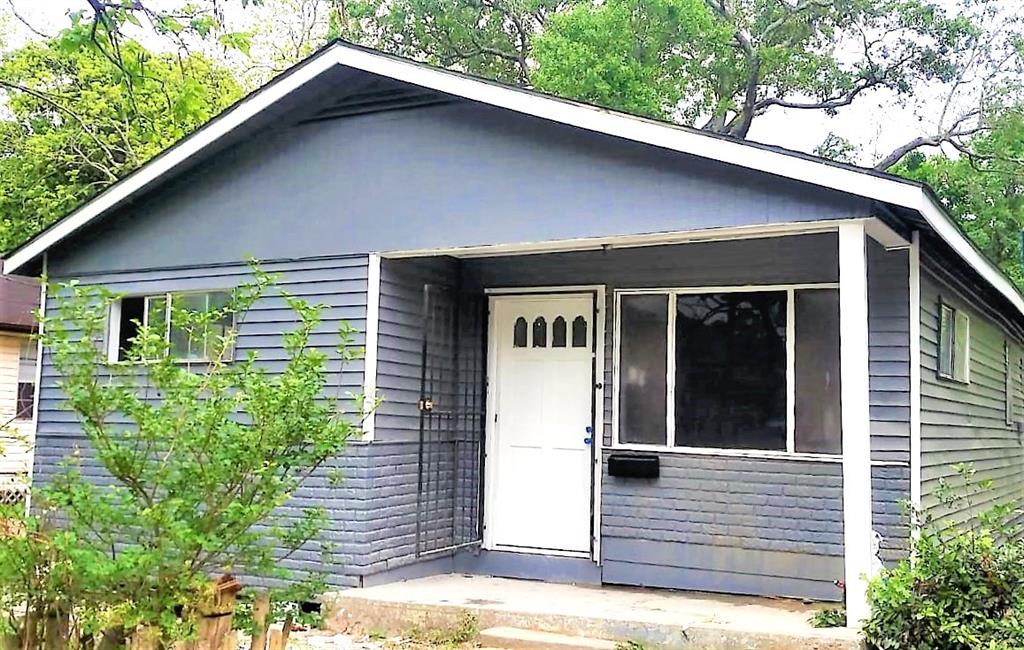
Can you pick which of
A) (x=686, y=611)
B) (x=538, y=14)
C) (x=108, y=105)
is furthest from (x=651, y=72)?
(x=686, y=611)

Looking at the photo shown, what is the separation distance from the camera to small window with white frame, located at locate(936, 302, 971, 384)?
7625 mm

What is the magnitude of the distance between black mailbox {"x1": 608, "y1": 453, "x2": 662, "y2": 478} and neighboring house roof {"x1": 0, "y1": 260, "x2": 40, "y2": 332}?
370 inches

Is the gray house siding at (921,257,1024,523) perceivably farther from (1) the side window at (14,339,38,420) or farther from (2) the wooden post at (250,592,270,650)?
(1) the side window at (14,339,38,420)

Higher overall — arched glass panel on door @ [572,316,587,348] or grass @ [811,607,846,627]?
arched glass panel on door @ [572,316,587,348]

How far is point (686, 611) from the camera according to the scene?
22.4ft

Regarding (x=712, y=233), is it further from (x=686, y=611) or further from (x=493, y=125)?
(x=686, y=611)

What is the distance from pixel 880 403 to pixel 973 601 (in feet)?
5.70

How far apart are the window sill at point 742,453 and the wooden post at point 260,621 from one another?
4146mm

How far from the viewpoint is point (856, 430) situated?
19.8 feet

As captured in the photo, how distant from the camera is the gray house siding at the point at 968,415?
7227 mm

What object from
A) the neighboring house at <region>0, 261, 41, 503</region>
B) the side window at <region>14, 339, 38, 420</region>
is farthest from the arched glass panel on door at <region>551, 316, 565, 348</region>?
the side window at <region>14, 339, 38, 420</region>

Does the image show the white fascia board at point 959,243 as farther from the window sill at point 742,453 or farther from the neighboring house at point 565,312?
the window sill at point 742,453

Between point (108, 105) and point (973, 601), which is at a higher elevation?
point (108, 105)

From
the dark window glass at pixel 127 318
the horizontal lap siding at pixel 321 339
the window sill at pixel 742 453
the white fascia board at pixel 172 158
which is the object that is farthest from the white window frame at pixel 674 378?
the dark window glass at pixel 127 318
